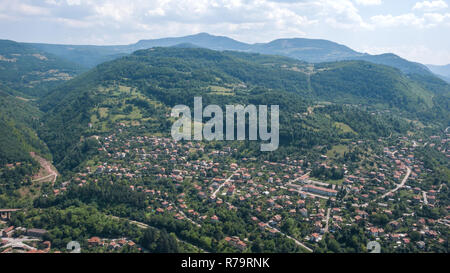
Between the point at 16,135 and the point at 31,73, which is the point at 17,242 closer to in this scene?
the point at 16,135

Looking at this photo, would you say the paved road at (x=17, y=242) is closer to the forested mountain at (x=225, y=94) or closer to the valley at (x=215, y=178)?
the valley at (x=215, y=178)

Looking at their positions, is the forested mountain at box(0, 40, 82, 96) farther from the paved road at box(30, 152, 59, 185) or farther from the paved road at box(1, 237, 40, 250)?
the paved road at box(1, 237, 40, 250)

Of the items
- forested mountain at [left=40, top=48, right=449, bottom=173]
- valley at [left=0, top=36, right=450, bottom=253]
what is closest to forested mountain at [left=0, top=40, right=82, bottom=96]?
forested mountain at [left=40, top=48, right=449, bottom=173]

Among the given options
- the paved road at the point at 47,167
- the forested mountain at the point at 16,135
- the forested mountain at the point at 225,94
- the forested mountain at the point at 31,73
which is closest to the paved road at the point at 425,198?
the forested mountain at the point at 225,94

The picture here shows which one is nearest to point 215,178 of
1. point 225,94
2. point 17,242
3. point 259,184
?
point 259,184

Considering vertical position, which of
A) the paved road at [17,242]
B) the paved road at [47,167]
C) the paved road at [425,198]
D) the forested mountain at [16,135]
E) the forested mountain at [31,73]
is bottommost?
the paved road at [17,242]
